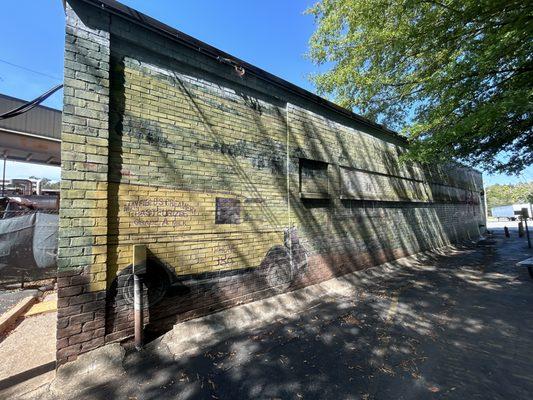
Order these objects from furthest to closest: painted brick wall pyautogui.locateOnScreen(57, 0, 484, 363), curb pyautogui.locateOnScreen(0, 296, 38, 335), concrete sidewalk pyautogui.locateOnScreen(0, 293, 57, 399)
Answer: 1. curb pyautogui.locateOnScreen(0, 296, 38, 335)
2. painted brick wall pyautogui.locateOnScreen(57, 0, 484, 363)
3. concrete sidewalk pyautogui.locateOnScreen(0, 293, 57, 399)

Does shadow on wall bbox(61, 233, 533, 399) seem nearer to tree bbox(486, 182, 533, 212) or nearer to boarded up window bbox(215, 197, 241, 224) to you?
boarded up window bbox(215, 197, 241, 224)

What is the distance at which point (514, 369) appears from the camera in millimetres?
3406

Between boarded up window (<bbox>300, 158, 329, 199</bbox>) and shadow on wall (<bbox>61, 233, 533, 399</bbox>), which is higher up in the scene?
boarded up window (<bbox>300, 158, 329, 199</bbox>)

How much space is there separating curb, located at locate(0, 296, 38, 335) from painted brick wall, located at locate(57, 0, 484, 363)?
2435 mm

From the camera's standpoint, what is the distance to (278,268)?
6.08m

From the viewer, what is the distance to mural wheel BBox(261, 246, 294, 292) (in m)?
5.87

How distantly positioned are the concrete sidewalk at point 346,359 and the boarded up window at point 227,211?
174cm

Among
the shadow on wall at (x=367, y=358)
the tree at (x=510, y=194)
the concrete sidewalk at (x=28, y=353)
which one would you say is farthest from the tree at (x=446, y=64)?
the tree at (x=510, y=194)

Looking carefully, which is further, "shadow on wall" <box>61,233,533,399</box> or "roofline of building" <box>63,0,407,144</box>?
"roofline of building" <box>63,0,407,144</box>

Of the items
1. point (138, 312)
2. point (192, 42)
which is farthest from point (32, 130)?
point (138, 312)

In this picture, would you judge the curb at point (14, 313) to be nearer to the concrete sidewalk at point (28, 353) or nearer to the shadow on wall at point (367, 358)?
the concrete sidewalk at point (28, 353)

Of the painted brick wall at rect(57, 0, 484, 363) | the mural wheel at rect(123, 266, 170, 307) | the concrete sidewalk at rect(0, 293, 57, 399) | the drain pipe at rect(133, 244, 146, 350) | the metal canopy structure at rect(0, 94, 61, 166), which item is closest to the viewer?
the concrete sidewalk at rect(0, 293, 57, 399)

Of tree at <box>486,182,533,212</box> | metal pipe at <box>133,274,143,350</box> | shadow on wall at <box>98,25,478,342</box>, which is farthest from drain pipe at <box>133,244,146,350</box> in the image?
tree at <box>486,182,533,212</box>

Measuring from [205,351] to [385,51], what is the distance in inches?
379
